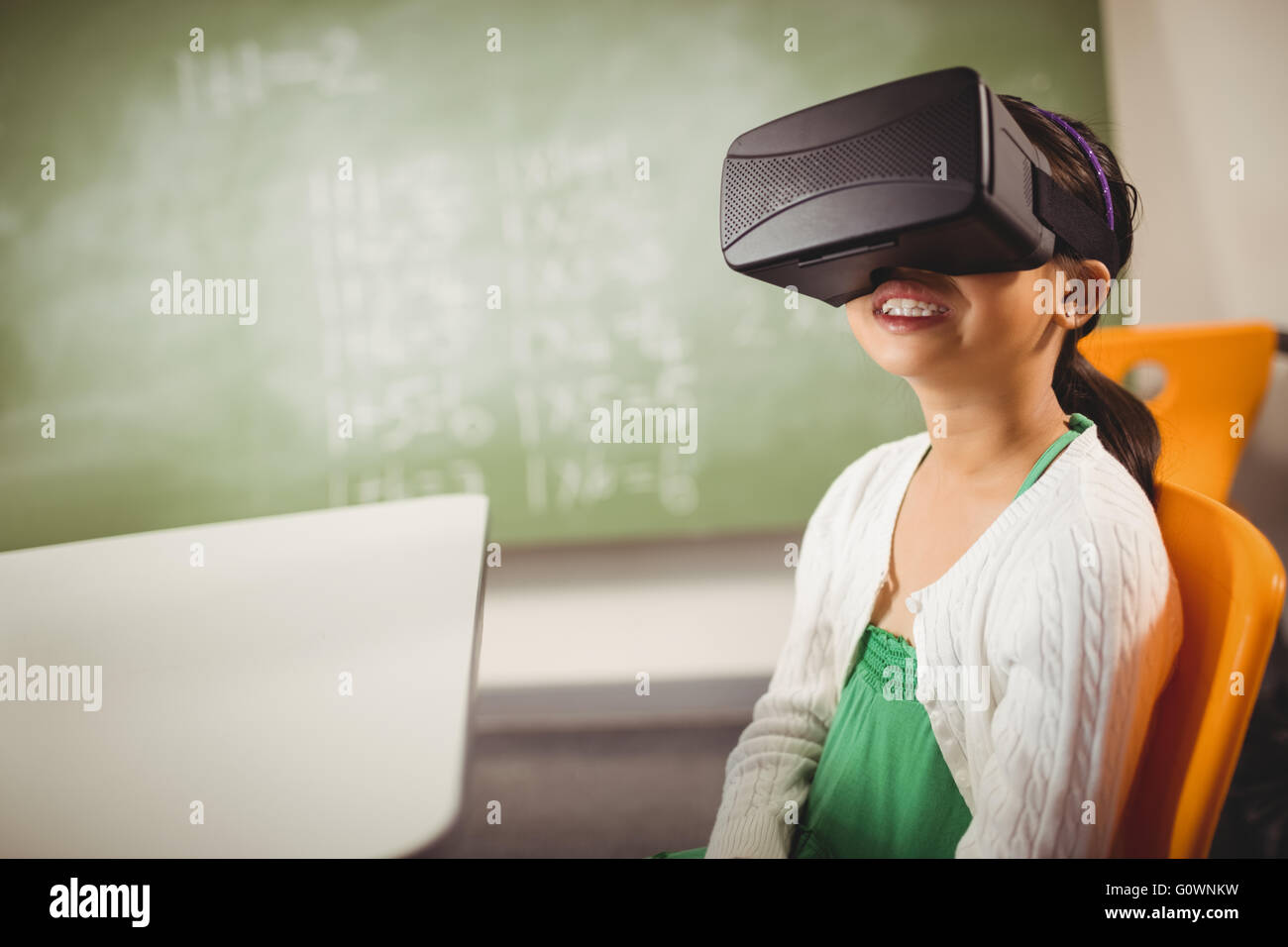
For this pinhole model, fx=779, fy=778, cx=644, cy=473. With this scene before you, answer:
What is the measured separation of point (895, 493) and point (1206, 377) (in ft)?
2.48

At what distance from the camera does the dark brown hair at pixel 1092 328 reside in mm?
545

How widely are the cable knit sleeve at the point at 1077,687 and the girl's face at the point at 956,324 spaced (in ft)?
0.45

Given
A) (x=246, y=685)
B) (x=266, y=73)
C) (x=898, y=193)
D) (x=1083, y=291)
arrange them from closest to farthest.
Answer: (x=898, y=193) < (x=1083, y=291) < (x=246, y=685) < (x=266, y=73)

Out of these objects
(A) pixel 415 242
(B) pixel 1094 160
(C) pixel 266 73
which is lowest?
(B) pixel 1094 160

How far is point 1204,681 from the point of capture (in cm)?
50

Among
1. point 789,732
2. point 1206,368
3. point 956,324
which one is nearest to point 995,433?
Result: point 956,324

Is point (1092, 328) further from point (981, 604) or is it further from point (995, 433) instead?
point (981, 604)

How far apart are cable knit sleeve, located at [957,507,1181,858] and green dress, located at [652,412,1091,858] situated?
73 millimetres

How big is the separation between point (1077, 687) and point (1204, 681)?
0.10 m

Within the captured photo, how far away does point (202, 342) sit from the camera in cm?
134

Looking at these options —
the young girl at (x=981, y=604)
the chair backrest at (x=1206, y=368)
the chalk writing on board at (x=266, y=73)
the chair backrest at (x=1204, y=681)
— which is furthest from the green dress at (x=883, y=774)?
the chalk writing on board at (x=266, y=73)

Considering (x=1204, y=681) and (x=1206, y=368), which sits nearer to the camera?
(x=1204, y=681)

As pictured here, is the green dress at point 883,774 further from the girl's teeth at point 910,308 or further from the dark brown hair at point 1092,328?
the girl's teeth at point 910,308

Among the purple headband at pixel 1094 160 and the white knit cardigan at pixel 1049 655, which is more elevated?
the purple headband at pixel 1094 160
